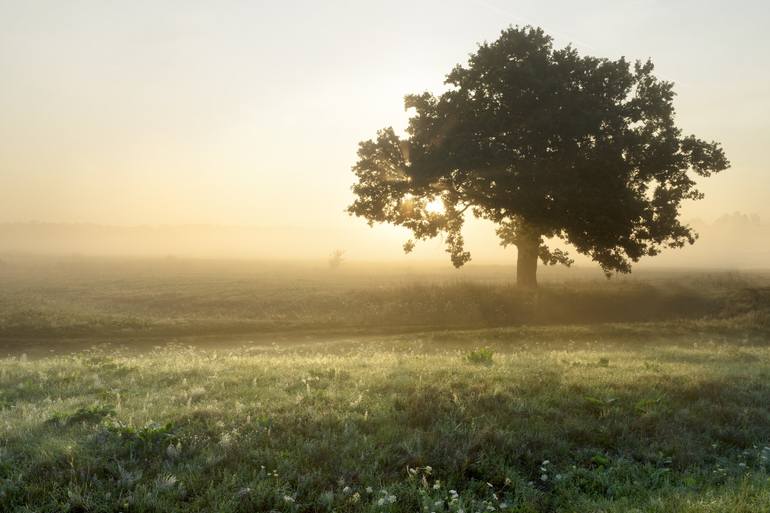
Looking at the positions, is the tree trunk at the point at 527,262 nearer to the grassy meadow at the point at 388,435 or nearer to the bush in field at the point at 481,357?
the grassy meadow at the point at 388,435

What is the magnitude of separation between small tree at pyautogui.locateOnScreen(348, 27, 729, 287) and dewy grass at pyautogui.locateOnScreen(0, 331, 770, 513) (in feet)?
69.0

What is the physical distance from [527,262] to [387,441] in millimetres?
34257

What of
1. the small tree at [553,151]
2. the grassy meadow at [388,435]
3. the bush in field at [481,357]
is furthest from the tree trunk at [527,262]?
the bush in field at [481,357]

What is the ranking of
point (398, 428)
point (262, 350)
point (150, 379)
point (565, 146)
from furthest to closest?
1. point (565, 146)
2. point (262, 350)
3. point (150, 379)
4. point (398, 428)

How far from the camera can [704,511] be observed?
574cm

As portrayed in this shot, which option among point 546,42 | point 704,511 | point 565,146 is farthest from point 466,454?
point 546,42

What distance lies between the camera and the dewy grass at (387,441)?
5.96 metres

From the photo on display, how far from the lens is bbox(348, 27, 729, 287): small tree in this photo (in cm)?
3103

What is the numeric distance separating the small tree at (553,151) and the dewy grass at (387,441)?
21.0 m

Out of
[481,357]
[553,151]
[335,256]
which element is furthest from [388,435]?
[335,256]

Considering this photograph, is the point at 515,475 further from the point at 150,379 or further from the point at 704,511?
the point at 150,379

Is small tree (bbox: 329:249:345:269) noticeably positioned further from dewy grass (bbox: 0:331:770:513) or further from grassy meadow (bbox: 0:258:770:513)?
dewy grass (bbox: 0:331:770:513)

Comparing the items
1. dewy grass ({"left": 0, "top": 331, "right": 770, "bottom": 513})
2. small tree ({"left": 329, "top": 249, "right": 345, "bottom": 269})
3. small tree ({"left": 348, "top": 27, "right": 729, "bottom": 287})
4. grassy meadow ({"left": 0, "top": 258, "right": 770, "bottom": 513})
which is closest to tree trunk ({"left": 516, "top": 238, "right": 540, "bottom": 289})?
small tree ({"left": 348, "top": 27, "right": 729, "bottom": 287})

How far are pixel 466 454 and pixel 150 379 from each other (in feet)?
23.8
